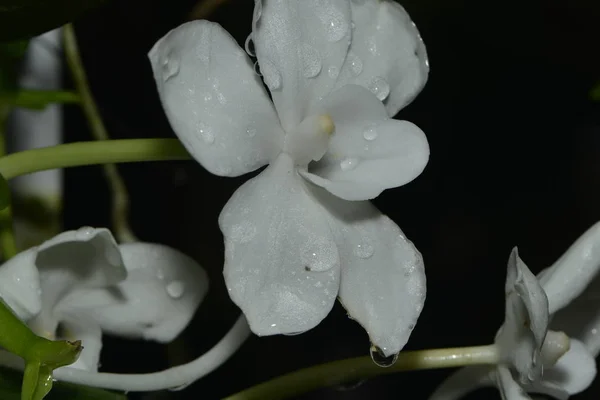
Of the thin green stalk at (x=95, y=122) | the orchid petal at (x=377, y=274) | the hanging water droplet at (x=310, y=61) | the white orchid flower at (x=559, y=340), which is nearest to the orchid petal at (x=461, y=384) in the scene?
the white orchid flower at (x=559, y=340)

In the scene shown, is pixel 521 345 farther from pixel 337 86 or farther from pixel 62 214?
pixel 62 214

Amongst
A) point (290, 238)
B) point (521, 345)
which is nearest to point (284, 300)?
point (290, 238)

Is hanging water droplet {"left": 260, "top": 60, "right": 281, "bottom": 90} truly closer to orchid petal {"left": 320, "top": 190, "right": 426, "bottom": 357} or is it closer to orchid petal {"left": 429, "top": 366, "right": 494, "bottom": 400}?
orchid petal {"left": 320, "top": 190, "right": 426, "bottom": 357}

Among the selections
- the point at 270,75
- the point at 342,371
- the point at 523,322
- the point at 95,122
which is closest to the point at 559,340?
the point at 523,322

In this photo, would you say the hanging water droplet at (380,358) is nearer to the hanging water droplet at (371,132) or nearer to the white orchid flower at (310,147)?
the white orchid flower at (310,147)

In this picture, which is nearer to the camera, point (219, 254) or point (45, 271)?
point (45, 271)

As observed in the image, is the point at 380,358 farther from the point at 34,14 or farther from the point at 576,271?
the point at 34,14

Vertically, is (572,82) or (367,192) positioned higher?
(367,192)
